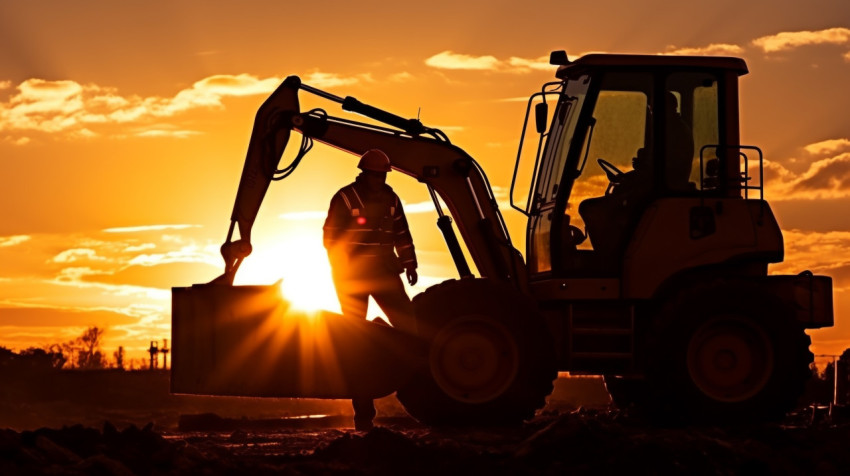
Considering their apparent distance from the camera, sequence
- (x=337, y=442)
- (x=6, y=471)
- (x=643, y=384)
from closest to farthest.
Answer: (x=6, y=471), (x=337, y=442), (x=643, y=384)

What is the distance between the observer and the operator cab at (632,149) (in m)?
15.3

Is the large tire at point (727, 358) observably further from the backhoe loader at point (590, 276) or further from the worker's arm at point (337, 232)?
the worker's arm at point (337, 232)

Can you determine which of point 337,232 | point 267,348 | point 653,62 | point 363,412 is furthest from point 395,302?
point 653,62

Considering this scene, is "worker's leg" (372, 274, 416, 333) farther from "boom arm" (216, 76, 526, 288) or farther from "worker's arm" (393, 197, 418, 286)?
"boom arm" (216, 76, 526, 288)

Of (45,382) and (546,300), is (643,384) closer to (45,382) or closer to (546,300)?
(546,300)

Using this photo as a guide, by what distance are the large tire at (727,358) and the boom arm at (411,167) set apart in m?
1.79

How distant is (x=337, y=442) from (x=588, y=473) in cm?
218

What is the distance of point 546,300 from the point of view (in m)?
15.4

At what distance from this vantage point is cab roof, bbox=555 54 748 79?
15242mm

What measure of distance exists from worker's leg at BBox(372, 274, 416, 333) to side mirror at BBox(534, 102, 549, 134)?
7.00ft

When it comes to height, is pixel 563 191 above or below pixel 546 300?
above

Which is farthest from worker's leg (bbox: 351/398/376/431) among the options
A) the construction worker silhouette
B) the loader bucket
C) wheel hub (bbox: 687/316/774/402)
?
wheel hub (bbox: 687/316/774/402)

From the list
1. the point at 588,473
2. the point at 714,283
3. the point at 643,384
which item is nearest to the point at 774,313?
the point at 714,283

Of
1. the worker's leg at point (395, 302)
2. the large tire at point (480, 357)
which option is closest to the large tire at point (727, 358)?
the large tire at point (480, 357)
